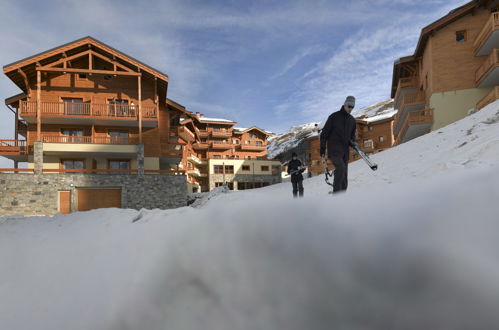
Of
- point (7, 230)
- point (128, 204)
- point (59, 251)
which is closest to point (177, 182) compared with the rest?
point (128, 204)

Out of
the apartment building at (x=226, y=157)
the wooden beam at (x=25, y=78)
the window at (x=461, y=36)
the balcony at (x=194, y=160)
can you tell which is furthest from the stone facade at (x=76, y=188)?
the window at (x=461, y=36)

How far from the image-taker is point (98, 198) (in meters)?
16.5

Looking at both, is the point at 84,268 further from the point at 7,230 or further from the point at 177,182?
the point at 177,182

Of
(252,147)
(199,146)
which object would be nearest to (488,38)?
(252,147)

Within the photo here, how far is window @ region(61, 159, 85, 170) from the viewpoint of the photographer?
721 inches

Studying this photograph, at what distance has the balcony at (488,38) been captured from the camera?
14.8m

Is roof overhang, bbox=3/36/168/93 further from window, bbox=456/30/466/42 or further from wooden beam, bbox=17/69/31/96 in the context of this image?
window, bbox=456/30/466/42

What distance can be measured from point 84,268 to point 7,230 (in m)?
2.78

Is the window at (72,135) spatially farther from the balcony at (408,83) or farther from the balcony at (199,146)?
the balcony at (408,83)

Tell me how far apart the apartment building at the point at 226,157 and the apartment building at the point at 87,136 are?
12513 mm

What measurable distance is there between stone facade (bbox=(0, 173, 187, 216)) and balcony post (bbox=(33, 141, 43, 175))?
0.54 metres

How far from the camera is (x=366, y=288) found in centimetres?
73

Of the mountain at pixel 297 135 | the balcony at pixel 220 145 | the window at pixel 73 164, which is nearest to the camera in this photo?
the window at pixel 73 164

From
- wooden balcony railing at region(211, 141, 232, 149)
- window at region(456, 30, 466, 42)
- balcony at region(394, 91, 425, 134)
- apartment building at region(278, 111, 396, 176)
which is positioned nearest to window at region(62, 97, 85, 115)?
wooden balcony railing at region(211, 141, 232, 149)
